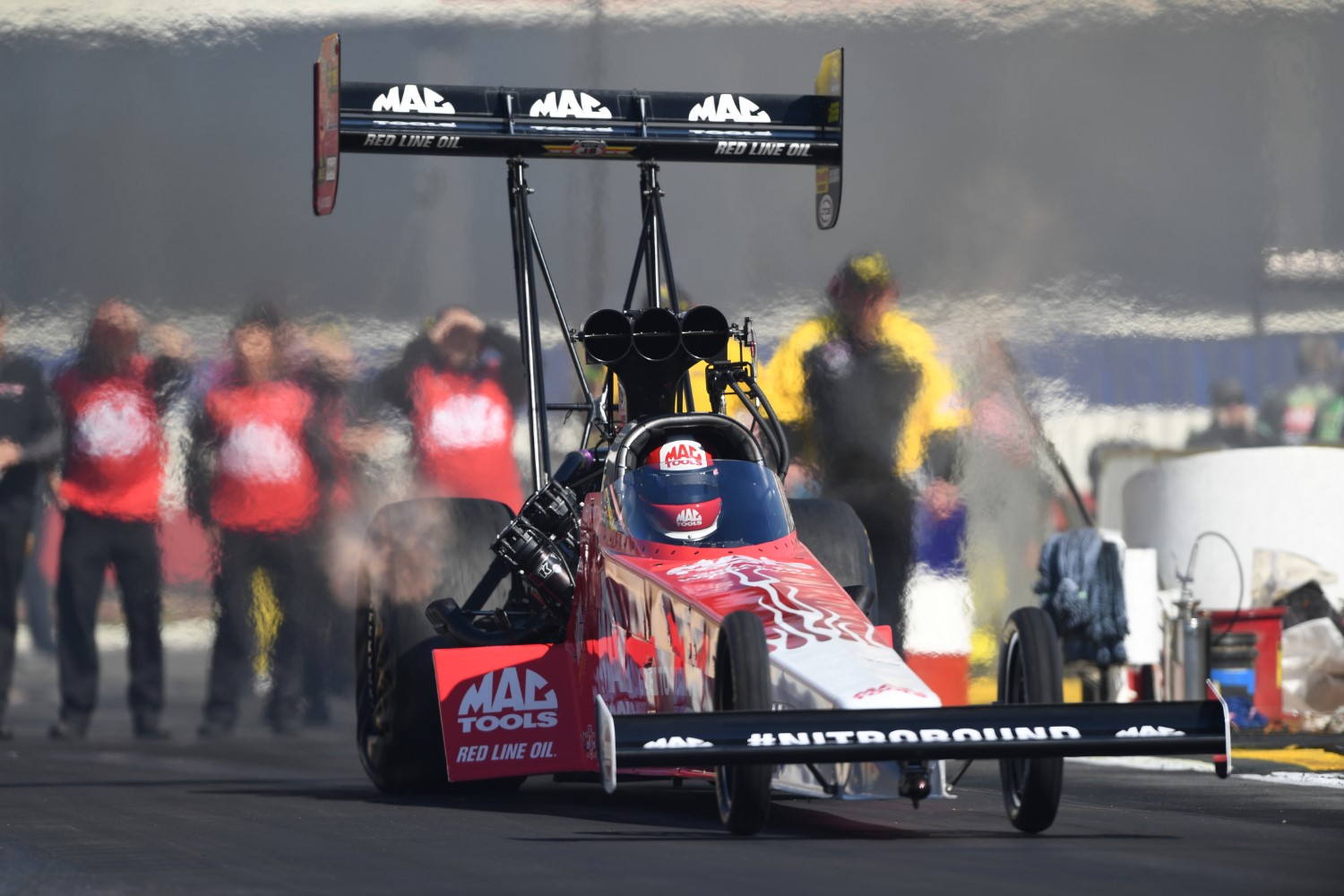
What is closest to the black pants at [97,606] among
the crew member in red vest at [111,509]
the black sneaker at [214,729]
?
the crew member in red vest at [111,509]

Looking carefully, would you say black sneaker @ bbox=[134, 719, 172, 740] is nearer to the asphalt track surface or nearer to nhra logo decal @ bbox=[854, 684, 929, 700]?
the asphalt track surface

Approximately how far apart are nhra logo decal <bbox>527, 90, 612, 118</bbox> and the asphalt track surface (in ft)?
8.83

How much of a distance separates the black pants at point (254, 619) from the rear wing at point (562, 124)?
3.05m

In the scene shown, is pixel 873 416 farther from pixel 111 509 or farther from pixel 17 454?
pixel 17 454

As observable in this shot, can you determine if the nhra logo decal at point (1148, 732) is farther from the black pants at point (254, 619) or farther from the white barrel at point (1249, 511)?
the black pants at point (254, 619)

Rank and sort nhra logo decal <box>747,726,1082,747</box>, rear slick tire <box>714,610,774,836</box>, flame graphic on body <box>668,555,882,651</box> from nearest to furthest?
nhra logo decal <box>747,726,1082,747</box>, rear slick tire <box>714,610,774,836</box>, flame graphic on body <box>668,555,882,651</box>

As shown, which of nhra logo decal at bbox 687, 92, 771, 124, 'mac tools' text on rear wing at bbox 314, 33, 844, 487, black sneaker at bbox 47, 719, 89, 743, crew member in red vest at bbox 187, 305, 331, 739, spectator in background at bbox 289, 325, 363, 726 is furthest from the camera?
spectator in background at bbox 289, 325, 363, 726

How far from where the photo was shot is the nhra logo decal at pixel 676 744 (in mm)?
5277

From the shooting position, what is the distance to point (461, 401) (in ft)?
37.2

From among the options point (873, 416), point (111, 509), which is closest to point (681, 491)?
point (873, 416)

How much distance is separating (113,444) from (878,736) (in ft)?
21.4

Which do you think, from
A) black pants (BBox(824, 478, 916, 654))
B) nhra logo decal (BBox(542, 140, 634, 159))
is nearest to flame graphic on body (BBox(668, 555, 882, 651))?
nhra logo decal (BBox(542, 140, 634, 159))

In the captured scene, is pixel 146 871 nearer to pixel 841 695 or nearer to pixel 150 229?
pixel 841 695

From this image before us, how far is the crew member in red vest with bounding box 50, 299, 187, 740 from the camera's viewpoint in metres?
10.7
